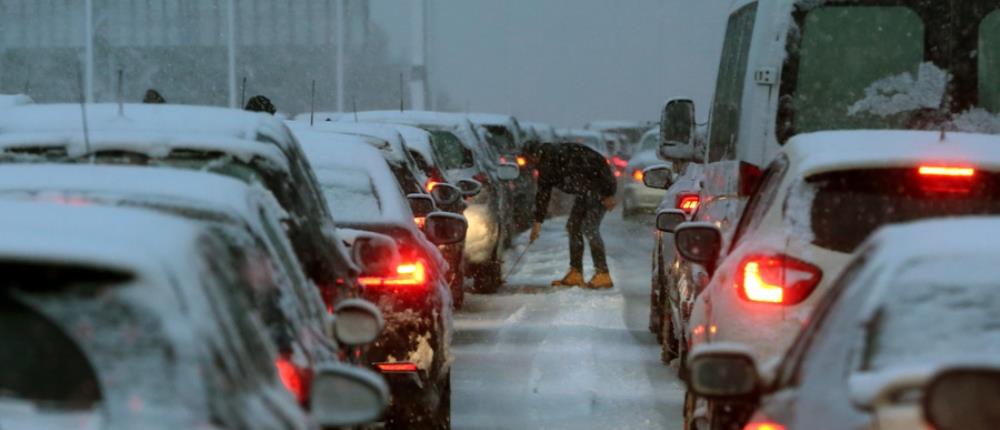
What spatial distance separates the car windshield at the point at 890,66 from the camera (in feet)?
34.6

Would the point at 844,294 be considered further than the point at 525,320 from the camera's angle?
No

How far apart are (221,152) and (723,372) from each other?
7.85 feet

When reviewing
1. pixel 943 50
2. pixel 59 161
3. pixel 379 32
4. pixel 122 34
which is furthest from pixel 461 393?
pixel 379 32

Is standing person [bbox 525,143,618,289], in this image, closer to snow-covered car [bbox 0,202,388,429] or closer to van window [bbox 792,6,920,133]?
van window [bbox 792,6,920,133]

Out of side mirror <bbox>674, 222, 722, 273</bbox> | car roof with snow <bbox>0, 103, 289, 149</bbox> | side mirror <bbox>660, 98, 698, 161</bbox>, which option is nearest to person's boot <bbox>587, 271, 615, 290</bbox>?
side mirror <bbox>660, 98, 698, 161</bbox>

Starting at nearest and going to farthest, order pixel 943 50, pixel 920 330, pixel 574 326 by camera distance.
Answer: pixel 920 330
pixel 943 50
pixel 574 326

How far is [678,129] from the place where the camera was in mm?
12906

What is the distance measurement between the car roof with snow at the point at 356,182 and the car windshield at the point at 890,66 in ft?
8.10

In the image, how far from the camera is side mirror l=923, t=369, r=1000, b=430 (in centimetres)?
347

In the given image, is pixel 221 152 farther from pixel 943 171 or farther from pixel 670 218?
pixel 670 218

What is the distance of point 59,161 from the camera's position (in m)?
6.78

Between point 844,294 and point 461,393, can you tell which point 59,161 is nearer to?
point 844,294

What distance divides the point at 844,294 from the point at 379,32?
66.6 m

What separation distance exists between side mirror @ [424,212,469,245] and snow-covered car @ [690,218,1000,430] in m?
5.32
